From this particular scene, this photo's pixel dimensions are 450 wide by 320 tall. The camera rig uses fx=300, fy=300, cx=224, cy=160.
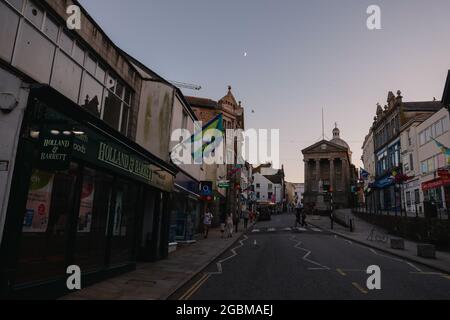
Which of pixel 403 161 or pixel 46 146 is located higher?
pixel 403 161

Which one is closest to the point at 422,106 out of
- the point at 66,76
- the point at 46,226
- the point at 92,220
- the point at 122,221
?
the point at 122,221

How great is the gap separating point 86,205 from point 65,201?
3.00ft

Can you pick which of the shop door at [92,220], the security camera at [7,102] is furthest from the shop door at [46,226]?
the security camera at [7,102]

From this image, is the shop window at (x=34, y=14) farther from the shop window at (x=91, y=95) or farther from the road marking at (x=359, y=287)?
the road marking at (x=359, y=287)

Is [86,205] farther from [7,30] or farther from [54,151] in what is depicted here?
[7,30]

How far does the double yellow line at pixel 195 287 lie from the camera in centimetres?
757

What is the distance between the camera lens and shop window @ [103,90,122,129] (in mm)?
11641

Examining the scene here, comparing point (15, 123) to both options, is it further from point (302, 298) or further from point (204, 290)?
point (302, 298)

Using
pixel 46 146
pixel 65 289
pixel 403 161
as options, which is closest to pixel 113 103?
pixel 46 146

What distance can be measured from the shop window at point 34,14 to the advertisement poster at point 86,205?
4252 millimetres

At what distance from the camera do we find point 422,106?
4219 centimetres
